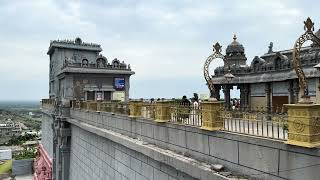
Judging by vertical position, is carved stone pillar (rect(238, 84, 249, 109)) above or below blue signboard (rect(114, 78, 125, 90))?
below

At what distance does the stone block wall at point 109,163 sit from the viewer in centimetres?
941

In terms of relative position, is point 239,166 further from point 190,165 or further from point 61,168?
point 61,168

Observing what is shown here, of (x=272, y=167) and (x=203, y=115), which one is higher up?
(x=203, y=115)

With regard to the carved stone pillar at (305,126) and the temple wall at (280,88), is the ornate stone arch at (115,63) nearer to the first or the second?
the temple wall at (280,88)

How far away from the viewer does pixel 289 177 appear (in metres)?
5.46

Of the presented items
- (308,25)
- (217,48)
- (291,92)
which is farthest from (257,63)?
(308,25)

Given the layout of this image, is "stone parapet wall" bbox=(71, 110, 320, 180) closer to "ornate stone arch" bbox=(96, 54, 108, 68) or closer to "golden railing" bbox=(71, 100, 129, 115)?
"golden railing" bbox=(71, 100, 129, 115)

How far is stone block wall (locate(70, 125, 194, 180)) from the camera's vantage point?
9.41 metres

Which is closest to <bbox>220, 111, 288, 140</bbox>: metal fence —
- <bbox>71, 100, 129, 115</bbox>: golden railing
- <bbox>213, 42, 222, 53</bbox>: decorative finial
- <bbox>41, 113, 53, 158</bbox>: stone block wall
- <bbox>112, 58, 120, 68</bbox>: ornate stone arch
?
<bbox>213, 42, 222, 53</bbox>: decorative finial

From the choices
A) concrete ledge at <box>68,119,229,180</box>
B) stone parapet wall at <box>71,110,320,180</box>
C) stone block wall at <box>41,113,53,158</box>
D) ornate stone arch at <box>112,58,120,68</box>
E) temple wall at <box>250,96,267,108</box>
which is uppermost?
ornate stone arch at <box>112,58,120,68</box>

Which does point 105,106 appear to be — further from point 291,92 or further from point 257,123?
point 257,123

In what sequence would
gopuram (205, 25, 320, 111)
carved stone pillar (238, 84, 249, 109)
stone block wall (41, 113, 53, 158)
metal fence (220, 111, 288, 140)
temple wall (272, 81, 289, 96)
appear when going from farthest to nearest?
stone block wall (41, 113, 53, 158)
carved stone pillar (238, 84, 249, 109)
temple wall (272, 81, 289, 96)
gopuram (205, 25, 320, 111)
metal fence (220, 111, 288, 140)

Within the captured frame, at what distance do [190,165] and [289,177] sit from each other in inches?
98.3

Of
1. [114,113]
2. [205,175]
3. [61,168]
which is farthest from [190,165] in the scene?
[61,168]
